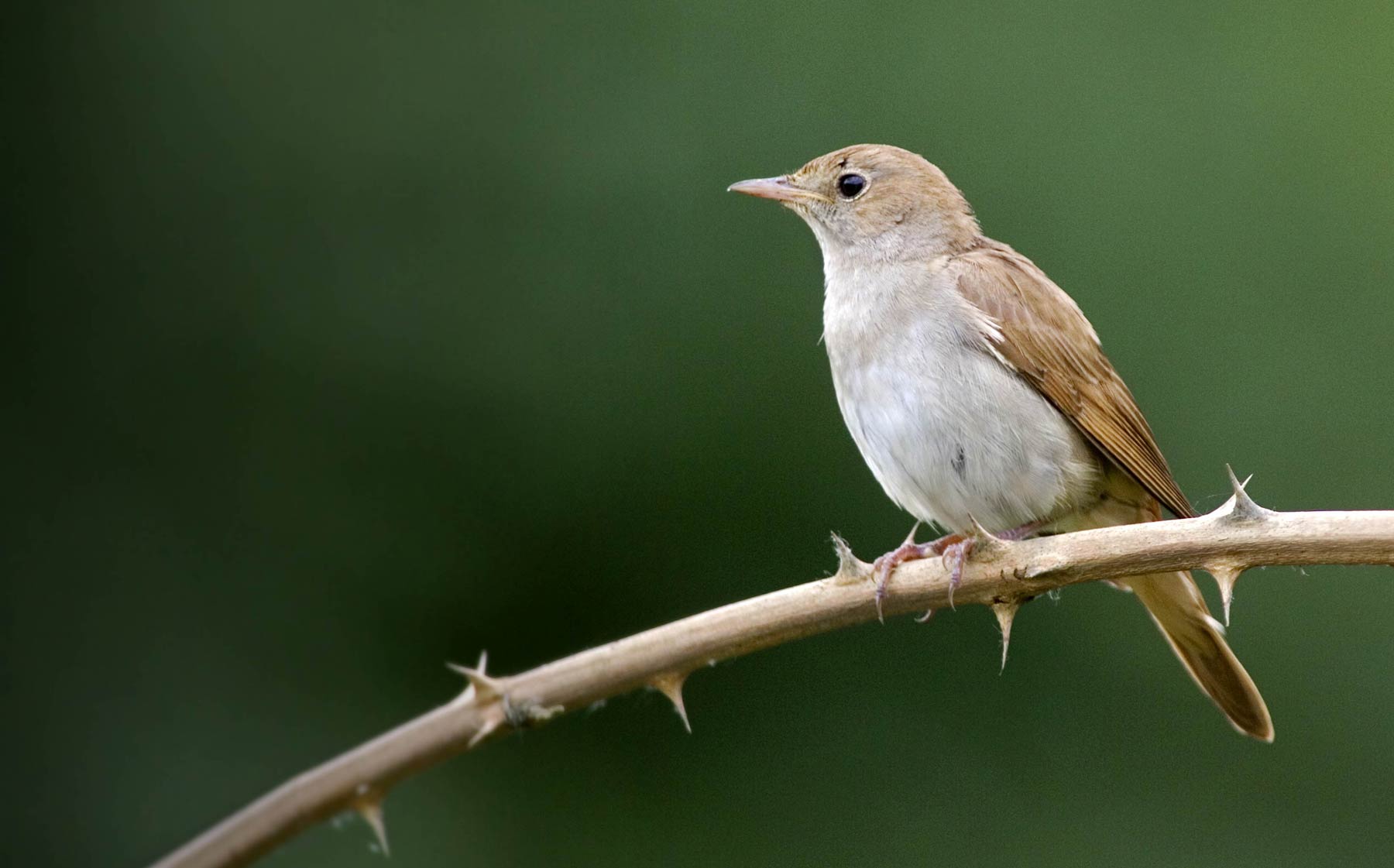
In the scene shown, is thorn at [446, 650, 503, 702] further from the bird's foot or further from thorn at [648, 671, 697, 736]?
the bird's foot

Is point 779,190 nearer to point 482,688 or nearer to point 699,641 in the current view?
point 699,641

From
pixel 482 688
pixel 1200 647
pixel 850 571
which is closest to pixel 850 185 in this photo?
pixel 1200 647

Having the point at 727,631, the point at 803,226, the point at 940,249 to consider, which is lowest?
the point at 727,631

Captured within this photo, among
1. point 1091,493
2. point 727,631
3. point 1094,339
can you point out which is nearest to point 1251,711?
point 1091,493

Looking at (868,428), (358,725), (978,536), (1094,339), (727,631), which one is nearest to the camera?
(727,631)

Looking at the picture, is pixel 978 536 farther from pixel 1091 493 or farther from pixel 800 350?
pixel 800 350

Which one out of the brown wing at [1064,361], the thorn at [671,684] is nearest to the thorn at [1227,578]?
the thorn at [671,684]
